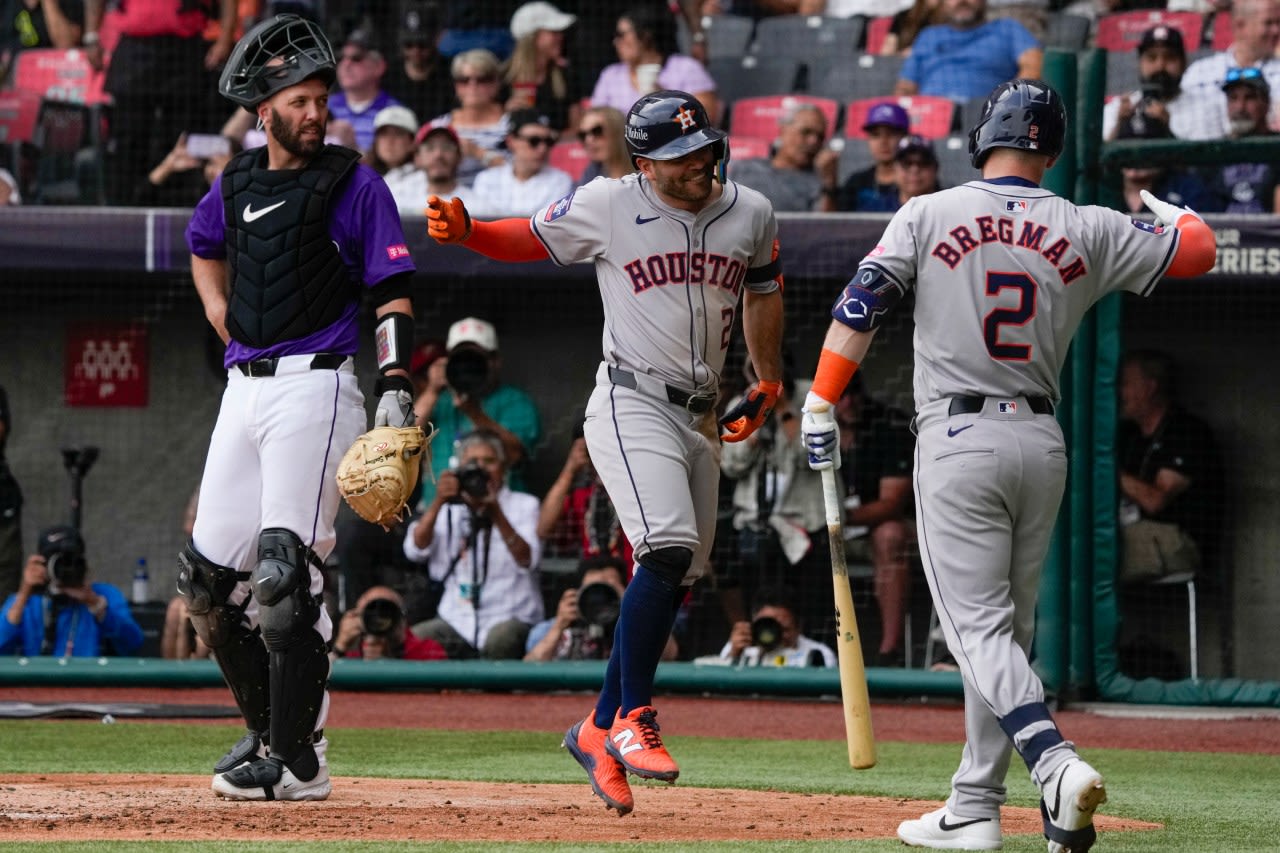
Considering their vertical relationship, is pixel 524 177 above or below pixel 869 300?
above

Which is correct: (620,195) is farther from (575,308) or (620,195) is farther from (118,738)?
(575,308)

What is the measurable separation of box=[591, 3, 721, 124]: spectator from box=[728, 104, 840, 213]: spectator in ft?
2.36

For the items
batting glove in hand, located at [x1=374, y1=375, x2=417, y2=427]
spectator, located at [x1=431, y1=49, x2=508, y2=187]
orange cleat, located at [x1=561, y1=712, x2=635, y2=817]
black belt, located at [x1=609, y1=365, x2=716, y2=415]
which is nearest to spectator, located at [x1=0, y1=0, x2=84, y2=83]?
spectator, located at [x1=431, y1=49, x2=508, y2=187]

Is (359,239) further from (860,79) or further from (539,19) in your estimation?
(860,79)

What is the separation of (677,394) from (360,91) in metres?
5.56

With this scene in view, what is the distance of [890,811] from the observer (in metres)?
4.48

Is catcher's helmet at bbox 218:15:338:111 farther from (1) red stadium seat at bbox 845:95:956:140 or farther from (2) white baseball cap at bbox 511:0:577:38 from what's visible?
(2) white baseball cap at bbox 511:0:577:38

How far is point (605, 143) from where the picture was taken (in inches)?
333

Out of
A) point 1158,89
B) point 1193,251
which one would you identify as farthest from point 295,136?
point 1158,89

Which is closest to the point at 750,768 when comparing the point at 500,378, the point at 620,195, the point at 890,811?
the point at 890,811

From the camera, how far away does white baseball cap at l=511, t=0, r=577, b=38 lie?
9781mm

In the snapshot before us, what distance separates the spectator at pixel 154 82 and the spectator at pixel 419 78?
0.88 m

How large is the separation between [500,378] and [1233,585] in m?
3.42

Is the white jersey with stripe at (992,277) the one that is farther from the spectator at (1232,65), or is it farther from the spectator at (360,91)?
the spectator at (360,91)
